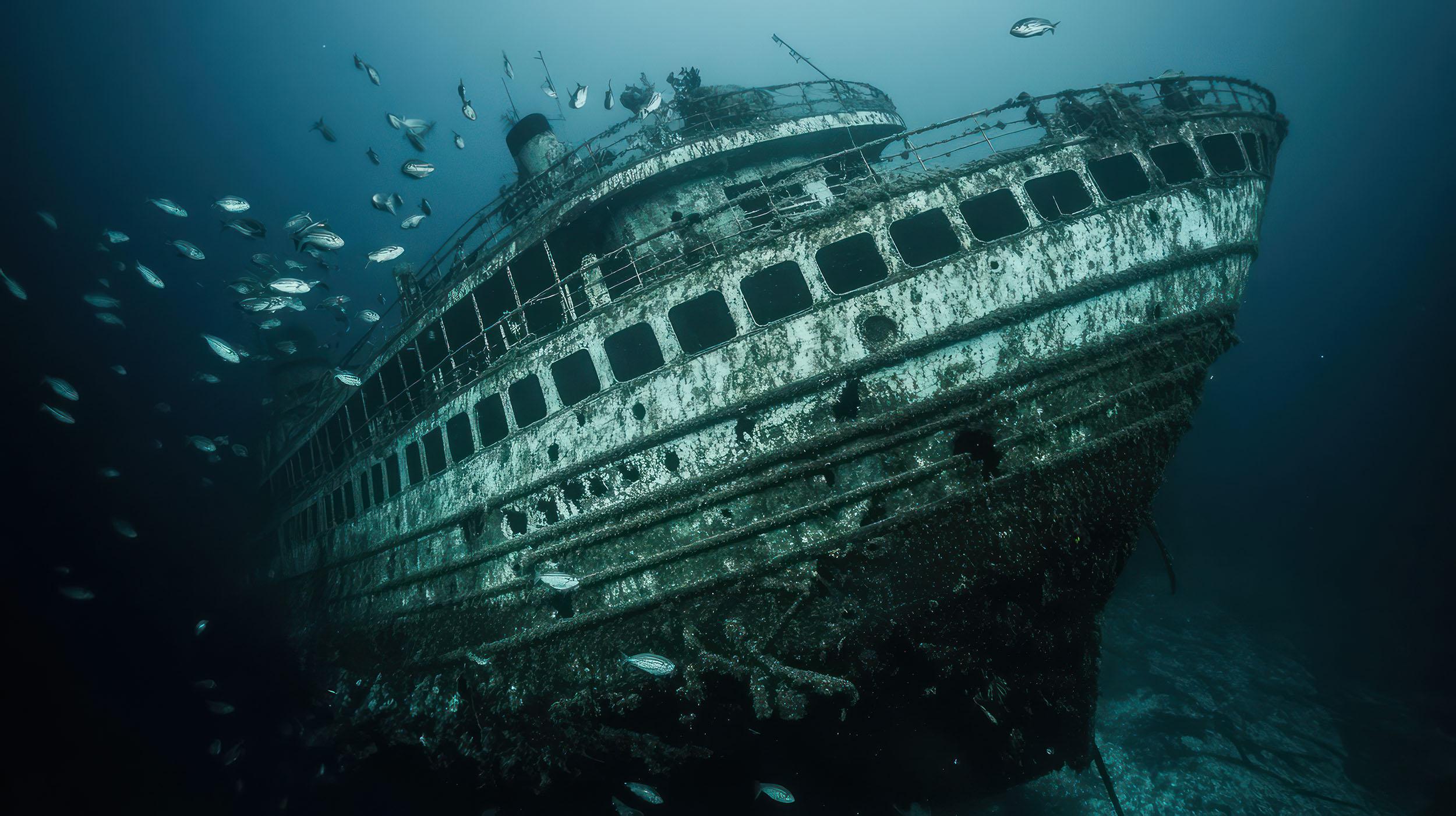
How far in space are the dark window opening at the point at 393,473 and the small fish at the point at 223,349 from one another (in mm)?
3038

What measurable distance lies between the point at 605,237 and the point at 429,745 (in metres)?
8.88

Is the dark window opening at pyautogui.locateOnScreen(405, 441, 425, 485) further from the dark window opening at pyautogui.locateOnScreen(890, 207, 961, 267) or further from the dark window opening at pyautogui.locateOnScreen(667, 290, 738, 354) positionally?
the dark window opening at pyautogui.locateOnScreen(890, 207, 961, 267)

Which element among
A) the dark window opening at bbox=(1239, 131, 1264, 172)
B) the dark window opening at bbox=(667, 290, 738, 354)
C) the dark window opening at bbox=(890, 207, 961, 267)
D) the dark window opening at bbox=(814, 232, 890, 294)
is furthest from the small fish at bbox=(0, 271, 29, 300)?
the dark window opening at bbox=(1239, 131, 1264, 172)

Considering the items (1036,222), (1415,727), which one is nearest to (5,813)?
(1036,222)

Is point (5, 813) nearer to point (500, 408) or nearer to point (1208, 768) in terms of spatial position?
point (500, 408)

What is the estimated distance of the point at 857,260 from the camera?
23.6 feet

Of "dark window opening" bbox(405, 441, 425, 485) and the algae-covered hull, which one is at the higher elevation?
"dark window opening" bbox(405, 441, 425, 485)

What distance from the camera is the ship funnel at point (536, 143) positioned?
12258mm

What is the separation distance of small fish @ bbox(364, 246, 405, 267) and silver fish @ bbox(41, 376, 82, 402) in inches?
190

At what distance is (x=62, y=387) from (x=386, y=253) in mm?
5624

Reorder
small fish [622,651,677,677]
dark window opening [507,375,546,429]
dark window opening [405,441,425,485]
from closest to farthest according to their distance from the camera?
small fish [622,651,677,677]
dark window opening [507,375,546,429]
dark window opening [405,441,425,485]

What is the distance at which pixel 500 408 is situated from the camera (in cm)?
839

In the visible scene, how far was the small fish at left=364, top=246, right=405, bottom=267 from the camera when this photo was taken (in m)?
8.25

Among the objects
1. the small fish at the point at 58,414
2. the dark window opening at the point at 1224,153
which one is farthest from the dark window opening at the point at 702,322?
the small fish at the point at 58,414
